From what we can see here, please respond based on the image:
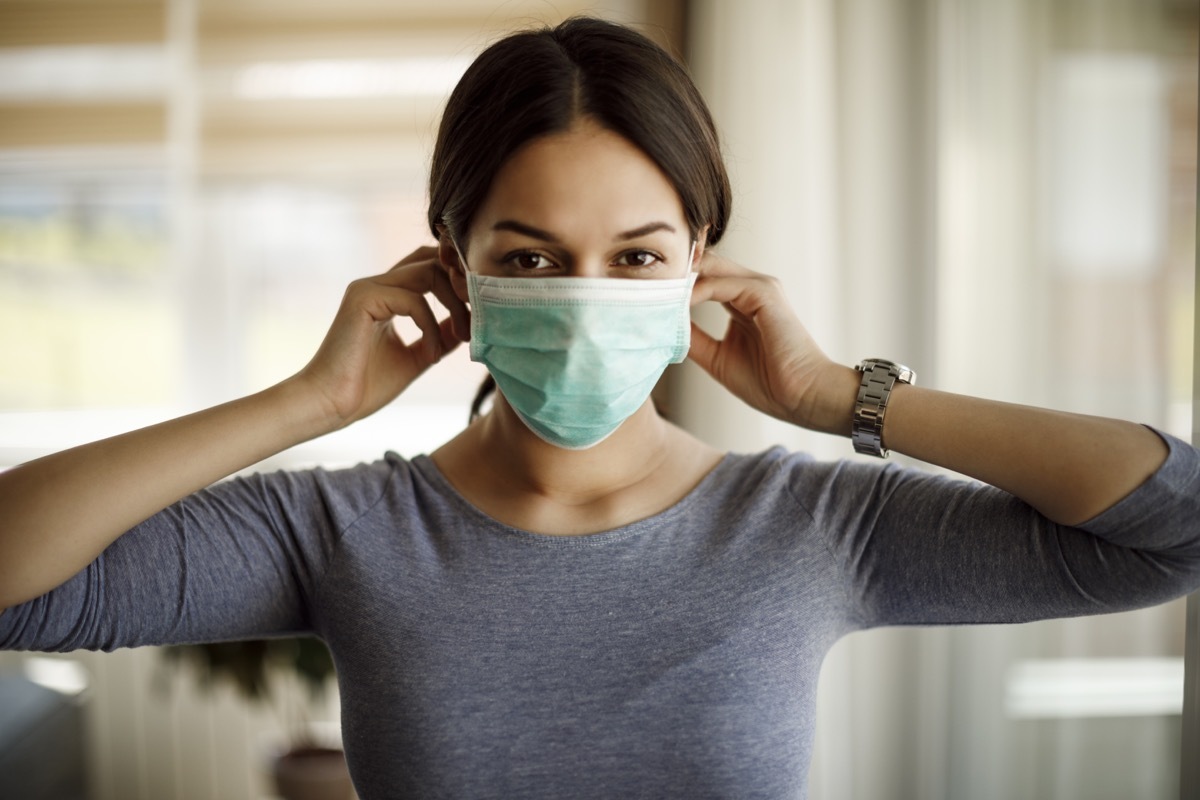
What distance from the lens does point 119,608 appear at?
1125 millimetres

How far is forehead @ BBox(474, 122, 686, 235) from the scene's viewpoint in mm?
1114

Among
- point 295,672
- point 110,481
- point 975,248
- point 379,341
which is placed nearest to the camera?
point 110,481

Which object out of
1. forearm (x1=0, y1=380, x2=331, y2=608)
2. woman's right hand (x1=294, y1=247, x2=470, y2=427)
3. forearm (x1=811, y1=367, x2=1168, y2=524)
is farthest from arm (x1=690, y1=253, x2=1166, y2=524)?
forearm (x1=0, y1=380, x2=331, y2=608)

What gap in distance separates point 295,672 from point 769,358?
6.90 feet

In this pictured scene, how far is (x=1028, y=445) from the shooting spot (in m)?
1.10

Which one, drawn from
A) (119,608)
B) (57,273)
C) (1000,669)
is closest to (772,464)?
(119,608)

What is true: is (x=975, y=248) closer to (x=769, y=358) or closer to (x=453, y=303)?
(x=769, y=358)

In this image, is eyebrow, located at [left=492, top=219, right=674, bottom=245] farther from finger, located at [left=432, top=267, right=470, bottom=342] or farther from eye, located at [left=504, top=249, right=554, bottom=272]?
finger, located at [left=432, top=267, right=470, bottom=342]

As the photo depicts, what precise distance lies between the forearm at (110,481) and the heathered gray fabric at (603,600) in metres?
0.05

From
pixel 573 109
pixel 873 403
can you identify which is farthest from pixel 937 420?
pixel 573 109

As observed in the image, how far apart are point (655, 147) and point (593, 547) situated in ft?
1.58

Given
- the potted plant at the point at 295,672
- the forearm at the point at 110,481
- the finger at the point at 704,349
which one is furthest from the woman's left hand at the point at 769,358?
the potted plant at the point at 295,672

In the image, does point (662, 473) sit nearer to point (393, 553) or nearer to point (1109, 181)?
point (393, 553)

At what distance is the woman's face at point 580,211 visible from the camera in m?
1.12
